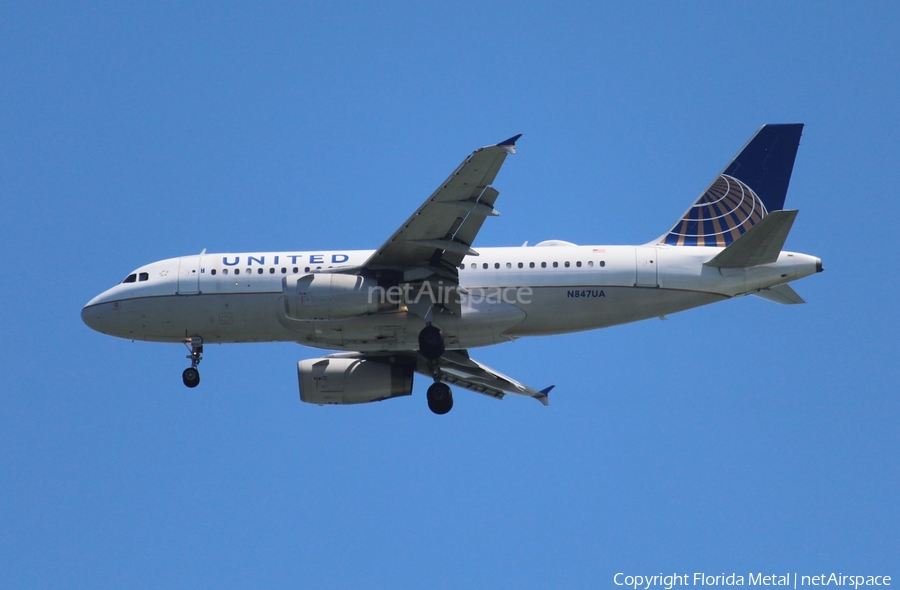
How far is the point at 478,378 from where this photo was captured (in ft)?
110

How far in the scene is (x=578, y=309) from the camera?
28438mm

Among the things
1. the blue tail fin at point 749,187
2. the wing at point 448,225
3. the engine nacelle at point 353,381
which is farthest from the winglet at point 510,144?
the engine nacelle at point 353,381

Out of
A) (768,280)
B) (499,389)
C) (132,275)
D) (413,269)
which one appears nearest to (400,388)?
(499,389)

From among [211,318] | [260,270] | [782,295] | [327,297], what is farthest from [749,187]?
[211,318]

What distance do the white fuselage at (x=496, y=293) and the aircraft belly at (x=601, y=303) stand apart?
2 centimetres

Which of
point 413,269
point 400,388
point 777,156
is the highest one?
point 777,156

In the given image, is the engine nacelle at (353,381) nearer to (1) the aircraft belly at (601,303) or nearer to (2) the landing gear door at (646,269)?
(1) the aircraft belly at (601,303)

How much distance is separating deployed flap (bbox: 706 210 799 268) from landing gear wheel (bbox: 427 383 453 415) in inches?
297

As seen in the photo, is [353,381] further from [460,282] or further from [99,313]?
[99,313]

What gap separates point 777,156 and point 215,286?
14.8m

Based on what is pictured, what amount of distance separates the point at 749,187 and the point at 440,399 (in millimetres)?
9720

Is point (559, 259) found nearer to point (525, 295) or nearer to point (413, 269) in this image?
point (525, 295)

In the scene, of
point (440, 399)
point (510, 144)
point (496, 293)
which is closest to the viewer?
point (510, 144)

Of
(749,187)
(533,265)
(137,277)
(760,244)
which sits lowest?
(760,244)
